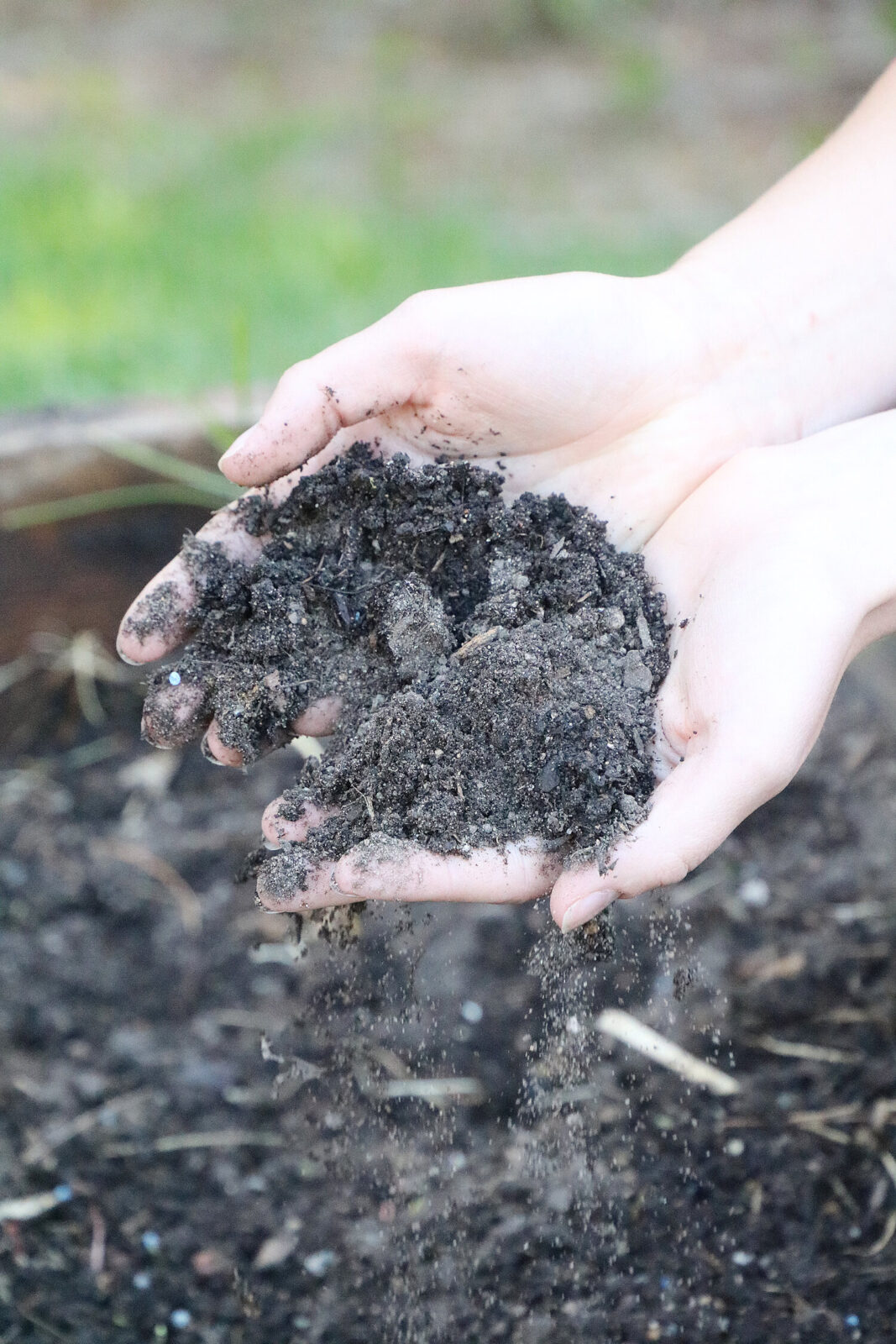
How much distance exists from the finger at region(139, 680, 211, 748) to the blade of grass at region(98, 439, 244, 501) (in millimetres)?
566

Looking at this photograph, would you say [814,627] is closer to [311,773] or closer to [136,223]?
[311,773]

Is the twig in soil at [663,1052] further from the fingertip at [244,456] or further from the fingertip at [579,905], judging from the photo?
the fingertip at [244,456]

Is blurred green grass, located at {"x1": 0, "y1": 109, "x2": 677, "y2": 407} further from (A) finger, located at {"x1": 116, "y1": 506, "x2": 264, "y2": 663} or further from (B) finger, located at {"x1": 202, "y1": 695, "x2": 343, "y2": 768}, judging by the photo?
(B) finger, located at {"x1": 202, "y1": 695, "x2": 343, "y2": 768}

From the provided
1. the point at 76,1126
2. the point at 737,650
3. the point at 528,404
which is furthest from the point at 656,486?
the point at 76,1126

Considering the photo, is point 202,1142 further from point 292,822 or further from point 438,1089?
point 292,822

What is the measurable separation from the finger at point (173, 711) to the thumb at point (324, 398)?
23 cm

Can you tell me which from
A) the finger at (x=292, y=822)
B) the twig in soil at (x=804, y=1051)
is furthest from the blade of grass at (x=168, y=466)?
the twig in soil at (x=804, y=1051)

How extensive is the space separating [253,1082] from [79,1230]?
0.88 ft

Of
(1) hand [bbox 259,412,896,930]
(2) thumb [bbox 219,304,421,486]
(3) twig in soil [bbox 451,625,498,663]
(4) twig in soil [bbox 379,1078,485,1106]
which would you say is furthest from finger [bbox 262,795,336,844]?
(4) twig in soil [bbox 379,1078,485,1106]

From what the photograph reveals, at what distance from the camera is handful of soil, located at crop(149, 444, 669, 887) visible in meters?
1.05

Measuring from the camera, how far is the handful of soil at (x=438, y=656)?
105cm

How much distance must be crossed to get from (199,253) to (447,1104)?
2.21 m

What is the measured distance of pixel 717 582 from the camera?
3.80ft

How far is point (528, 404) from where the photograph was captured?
126 cm
